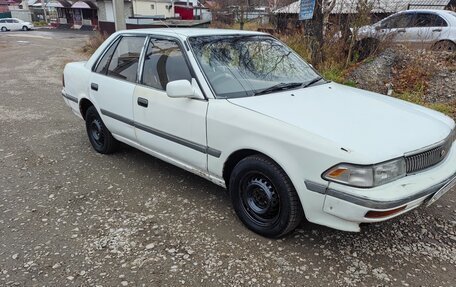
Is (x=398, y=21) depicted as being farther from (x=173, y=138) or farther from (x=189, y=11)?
(x=189, y=11)

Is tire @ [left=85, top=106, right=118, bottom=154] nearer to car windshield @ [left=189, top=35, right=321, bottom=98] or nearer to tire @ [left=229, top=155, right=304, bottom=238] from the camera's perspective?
car windshield @ [left=189, top=35, right=321, bottom=98]

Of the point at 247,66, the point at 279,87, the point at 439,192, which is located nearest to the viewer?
the point at 439,192

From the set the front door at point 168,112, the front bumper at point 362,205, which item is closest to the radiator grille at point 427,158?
the front bumper at point 362,205

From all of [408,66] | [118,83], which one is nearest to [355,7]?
[408,66]

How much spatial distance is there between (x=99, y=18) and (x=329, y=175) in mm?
45323

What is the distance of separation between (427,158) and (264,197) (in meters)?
1.26

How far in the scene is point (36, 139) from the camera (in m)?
5.52

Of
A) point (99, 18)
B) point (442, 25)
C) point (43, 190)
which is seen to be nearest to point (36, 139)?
point (43, 190)

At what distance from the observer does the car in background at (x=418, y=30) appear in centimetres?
805

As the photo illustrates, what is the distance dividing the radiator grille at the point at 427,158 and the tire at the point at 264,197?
32.9 inches

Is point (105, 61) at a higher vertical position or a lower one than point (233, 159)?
higher

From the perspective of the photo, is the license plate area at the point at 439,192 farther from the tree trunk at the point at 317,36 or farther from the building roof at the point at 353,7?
the building roof at the point at 353,7

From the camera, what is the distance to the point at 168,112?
3477 millimetres

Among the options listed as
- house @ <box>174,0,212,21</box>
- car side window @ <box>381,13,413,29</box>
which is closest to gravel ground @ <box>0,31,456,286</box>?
car side window @ <box>381,13,413,29</box>
